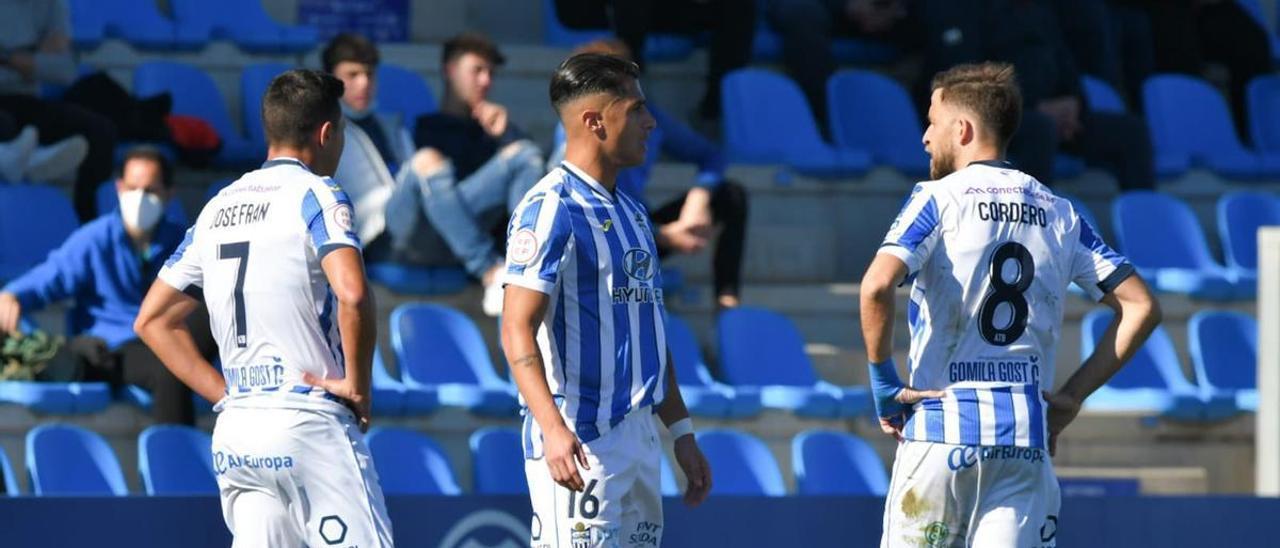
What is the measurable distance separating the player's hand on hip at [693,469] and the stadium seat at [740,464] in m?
3.41

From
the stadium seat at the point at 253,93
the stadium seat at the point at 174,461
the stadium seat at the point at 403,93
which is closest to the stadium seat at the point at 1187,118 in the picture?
the stadium seat at the point at 403,93

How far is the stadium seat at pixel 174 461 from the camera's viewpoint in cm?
813

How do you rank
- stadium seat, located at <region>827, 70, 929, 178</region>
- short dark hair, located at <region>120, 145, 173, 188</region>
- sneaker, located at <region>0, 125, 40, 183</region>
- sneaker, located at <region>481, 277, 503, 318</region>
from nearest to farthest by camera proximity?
short dark hair, located at <region>120, 145, 173, 188</region> < sneaker, located at <region>481, 277, 503, 318</region> < sneaker, located at <region>0, 125, 40, 183</region> < stadium seat, located at <region>827, 70, 929, 178</region>

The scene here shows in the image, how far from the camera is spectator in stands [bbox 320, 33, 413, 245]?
9.59 meters

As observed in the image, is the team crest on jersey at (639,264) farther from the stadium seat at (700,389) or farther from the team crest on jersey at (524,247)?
the stadium seat at (700,389)

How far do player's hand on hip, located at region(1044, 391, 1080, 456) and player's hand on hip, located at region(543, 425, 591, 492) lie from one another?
135 cm

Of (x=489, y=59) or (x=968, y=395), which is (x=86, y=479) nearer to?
→ (x=489, y=59)

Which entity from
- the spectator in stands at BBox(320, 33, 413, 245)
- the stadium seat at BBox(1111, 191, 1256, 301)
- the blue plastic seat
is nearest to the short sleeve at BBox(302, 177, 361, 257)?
the spectator in stands at BBox(320, 33, 413, 245)

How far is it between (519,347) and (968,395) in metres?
1.21

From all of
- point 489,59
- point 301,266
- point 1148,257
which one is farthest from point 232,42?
point 301,266

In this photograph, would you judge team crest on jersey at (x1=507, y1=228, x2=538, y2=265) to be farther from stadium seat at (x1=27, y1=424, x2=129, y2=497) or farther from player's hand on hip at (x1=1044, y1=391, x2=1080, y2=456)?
stadium seat at (x1=27, y1=424, x2=129, y2=497)

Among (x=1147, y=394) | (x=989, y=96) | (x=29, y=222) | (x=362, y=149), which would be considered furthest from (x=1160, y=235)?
(x=989, y=96)

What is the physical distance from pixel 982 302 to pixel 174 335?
2.14m

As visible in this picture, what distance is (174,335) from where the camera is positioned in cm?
570
